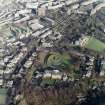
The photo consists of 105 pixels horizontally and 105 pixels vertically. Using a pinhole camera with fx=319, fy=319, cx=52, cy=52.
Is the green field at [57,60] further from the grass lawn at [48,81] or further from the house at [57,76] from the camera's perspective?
the grass lawn at [48,81]

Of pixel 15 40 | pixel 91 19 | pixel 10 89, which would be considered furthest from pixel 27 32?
pixel 10 89

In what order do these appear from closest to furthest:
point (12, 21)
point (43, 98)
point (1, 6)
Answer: point (43, 98) → point (12, 21) → point (1, 6)

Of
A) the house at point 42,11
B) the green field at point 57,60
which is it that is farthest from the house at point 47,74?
the house at point 42,11

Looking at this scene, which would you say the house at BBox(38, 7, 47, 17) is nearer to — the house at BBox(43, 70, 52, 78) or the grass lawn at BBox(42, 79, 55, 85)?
the house at BBox(43, 70, 52, 78)

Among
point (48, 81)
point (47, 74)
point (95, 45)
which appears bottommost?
point (48, 81)

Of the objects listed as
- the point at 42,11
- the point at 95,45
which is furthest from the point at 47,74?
the point at 42,11

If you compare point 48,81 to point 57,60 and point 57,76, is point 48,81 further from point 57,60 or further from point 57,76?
point 57,60

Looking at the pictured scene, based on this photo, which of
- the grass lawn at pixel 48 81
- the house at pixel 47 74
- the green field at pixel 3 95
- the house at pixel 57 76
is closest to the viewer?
the green field at pixel 3 95

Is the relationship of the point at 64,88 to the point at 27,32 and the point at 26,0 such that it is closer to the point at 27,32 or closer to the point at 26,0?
the point at 27,32
